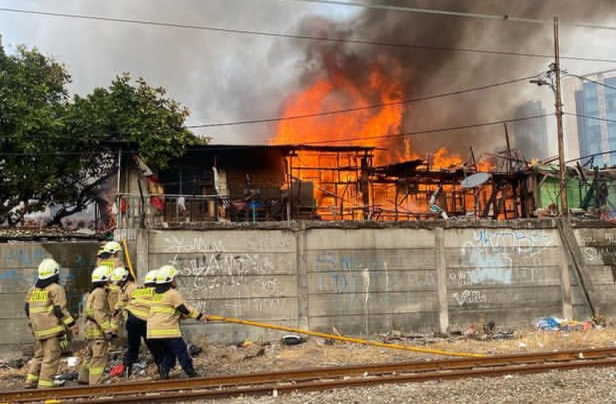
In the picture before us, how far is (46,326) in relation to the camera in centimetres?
705

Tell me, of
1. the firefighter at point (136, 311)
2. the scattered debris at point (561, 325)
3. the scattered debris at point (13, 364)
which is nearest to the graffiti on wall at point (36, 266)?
the scattered debris at point (13, 364)

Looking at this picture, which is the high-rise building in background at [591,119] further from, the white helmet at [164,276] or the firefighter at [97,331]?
the firefighter at [97,331]

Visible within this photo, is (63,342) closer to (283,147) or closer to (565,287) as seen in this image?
(283,147)

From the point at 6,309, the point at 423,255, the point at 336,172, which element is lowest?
the point at 6,309

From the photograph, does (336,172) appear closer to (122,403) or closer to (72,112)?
(72,112)

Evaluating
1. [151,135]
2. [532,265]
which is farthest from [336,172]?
[532,265]

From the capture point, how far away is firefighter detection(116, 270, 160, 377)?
7.61 m

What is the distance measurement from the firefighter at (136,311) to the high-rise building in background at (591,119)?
312 feet

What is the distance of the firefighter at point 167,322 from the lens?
23.6 ft

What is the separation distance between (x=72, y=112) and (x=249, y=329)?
9.20 metres

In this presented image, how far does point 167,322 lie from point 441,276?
6.82 metres

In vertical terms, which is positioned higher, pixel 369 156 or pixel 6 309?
pixel 369 156

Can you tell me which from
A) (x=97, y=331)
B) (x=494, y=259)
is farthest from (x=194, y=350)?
(x=494, y=259)

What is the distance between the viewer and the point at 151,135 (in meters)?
14.9
